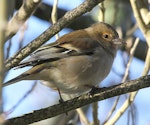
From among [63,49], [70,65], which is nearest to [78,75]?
[70,65]

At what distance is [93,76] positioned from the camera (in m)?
3.45

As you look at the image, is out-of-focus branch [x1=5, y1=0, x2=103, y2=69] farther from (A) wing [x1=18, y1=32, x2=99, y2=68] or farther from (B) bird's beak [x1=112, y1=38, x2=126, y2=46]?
(B) bird's beak [x1=112, y1=38, x2=126, y2=46]

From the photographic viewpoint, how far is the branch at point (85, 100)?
2445mm

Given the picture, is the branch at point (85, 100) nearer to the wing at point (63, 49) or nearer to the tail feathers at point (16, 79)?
the tail feathers at point (16, 79)

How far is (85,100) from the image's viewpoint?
2.60 meters

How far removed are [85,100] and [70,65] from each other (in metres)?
0.89

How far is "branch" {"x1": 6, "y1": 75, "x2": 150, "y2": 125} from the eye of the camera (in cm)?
245

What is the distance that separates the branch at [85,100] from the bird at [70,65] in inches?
21.9

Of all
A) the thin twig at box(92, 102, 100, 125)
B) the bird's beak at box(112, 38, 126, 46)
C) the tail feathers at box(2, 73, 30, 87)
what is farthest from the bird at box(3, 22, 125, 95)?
the bird's beak at box(112, 38, 126, 46)

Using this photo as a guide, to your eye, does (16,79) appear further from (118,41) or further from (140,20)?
(118,41)

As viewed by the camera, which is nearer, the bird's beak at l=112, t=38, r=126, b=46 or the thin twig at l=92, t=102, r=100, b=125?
the thin twig at l=92, t=102, r=100, b=125

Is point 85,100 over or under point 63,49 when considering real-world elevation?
under

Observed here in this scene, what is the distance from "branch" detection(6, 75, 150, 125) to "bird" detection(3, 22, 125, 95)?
1.82 ft

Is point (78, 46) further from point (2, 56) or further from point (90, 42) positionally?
point (2, 56)
